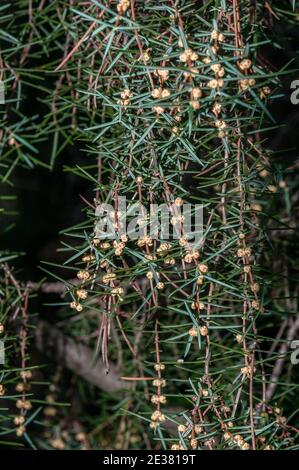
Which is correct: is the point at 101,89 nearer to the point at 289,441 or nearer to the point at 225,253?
the point at 225,253

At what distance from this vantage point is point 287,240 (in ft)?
3.86

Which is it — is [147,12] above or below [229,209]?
above

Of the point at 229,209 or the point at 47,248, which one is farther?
the point at 47,248

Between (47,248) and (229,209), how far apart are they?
1.21 m

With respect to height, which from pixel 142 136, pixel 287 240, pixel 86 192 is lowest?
pixel 86 192

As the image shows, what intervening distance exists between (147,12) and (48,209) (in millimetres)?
1102

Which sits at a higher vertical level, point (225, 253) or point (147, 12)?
point (147, 12)

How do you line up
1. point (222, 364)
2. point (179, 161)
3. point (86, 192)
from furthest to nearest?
point (86, 192) → point (222, 364) → point (179, 161)

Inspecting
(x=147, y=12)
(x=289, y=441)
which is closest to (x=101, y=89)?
(x=147, y=12)

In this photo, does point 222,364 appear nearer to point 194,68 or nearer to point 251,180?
point 251,180

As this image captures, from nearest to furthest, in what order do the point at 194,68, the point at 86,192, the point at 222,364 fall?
the point at 194,68 → the point at 222,364 → the point at 86,192

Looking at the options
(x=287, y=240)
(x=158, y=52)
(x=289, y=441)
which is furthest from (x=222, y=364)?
(x=158, y=52)

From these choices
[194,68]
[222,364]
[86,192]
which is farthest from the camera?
[86,192]

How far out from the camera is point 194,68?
0.62m
